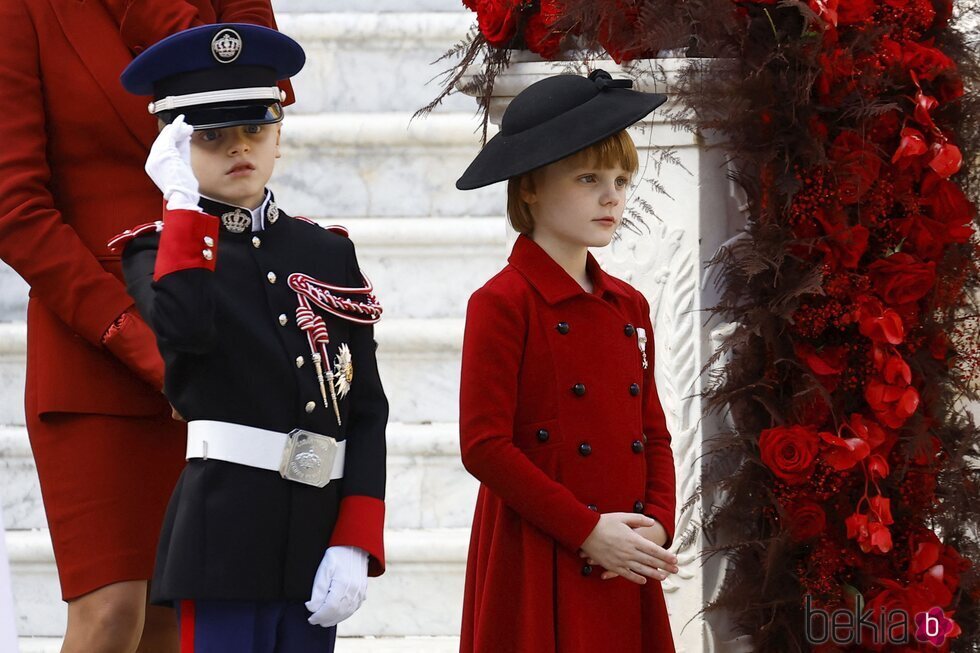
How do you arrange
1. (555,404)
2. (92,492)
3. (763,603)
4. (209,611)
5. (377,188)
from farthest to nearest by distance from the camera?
(377,188), (763,603), (92,492), (555,404), (209,611)

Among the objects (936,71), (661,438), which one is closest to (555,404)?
(661,438)

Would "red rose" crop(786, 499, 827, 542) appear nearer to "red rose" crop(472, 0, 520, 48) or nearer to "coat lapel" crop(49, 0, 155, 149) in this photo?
"red rose" crop(472, 0, 520, 48)

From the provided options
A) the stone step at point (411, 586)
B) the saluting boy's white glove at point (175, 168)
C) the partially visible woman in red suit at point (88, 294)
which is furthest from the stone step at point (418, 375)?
the saluting boy's white glove at point (175, 168)

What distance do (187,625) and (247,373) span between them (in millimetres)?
392

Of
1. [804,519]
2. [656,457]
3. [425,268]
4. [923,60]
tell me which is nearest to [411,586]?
[425,268]

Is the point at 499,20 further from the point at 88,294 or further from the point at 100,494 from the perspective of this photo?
the point at 100,494

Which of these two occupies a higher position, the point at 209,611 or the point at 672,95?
the point at 672,95

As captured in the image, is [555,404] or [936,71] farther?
[936,71]

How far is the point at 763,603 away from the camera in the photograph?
9.48 feet

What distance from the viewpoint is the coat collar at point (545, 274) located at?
256 cm

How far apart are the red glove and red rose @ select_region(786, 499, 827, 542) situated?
1.19 m

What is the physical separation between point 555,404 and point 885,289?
31.0 inches

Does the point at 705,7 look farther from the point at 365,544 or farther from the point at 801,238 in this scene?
the point at 365,544

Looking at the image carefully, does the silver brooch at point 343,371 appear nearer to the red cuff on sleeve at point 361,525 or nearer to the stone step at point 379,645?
the red cuff on sleeve at point 361,525
